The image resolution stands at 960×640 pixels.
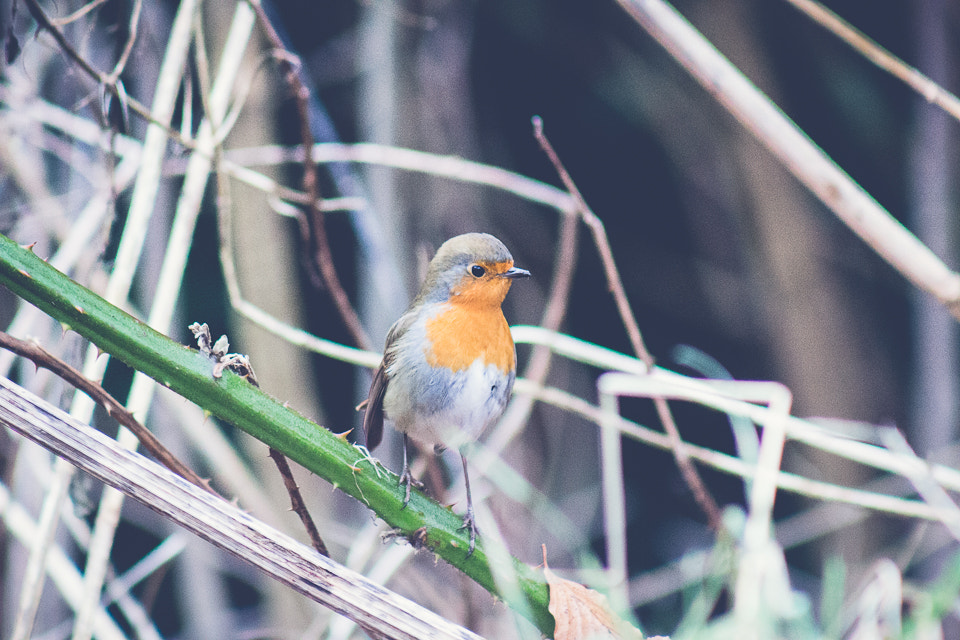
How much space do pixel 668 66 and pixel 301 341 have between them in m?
2.33

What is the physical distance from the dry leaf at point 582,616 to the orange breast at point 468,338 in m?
0.62

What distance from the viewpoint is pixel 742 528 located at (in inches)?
79.0

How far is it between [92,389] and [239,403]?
0.75 feet

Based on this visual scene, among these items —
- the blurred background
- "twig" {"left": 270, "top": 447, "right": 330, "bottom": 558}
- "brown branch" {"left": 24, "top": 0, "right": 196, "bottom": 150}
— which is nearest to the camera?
"twig" {"left": 270, "top": 447, "right": 330, "bottom": 558}

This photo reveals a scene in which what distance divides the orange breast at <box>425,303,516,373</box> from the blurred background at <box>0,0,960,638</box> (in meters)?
0.71

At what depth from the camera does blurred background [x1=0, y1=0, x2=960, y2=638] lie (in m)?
2.70

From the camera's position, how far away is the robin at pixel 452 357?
5.34 feet

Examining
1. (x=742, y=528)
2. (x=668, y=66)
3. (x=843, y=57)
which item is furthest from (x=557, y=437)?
(x=843, y=57)

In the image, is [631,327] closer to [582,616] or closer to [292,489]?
[582,616]

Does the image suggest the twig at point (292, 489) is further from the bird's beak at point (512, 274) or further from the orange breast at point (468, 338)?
the bird's beak at point (512, 274)

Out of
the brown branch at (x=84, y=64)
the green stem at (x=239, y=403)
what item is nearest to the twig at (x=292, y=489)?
the green stem at (x=239, y=403)

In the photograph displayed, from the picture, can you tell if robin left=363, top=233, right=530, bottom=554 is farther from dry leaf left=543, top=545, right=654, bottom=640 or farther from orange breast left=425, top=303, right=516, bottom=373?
dry leaf left=543, top=545, right=654, bottom=640

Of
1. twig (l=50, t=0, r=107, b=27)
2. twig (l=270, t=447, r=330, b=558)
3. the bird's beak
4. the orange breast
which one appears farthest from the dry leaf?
twig (l=50, t=0, r=107, b=27)

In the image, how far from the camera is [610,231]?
138 inches
